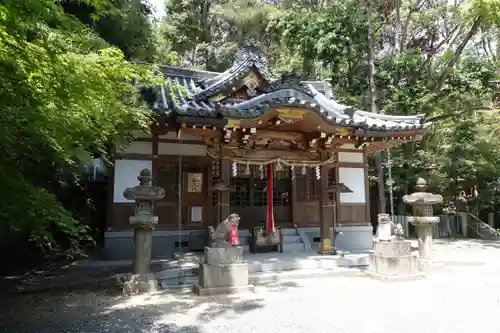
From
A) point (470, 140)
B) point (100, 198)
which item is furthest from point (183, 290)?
point (470, 140)

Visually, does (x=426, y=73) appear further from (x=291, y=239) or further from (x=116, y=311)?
(x=116, y=311)

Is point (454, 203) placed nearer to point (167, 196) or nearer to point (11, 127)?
point (167, 196)

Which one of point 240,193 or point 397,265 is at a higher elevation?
point 240,193

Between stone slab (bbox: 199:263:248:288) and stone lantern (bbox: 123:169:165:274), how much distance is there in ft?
4.05

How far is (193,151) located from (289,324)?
6.72 metres

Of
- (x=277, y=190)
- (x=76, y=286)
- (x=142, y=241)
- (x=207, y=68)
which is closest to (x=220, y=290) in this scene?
(x=142, y=241)

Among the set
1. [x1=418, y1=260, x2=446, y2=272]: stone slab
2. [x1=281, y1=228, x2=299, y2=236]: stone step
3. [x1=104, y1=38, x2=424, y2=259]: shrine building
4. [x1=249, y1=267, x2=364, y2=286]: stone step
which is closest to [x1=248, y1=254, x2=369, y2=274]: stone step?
[x1=249, y1=267, x2=364, y2=286]: stone step

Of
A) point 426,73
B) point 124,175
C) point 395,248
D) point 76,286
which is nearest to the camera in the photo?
point 76,286

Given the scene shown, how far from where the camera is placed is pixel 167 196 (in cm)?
1046

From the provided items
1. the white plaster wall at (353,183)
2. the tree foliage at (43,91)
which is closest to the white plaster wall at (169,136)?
the tree foliage at (43,91)

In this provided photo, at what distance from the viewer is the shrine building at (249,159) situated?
914 cm

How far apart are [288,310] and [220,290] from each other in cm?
159

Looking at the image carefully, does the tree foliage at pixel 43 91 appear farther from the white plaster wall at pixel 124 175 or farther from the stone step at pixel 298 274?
the white plaster wall at pixel 124 175

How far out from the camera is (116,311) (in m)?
5.93
